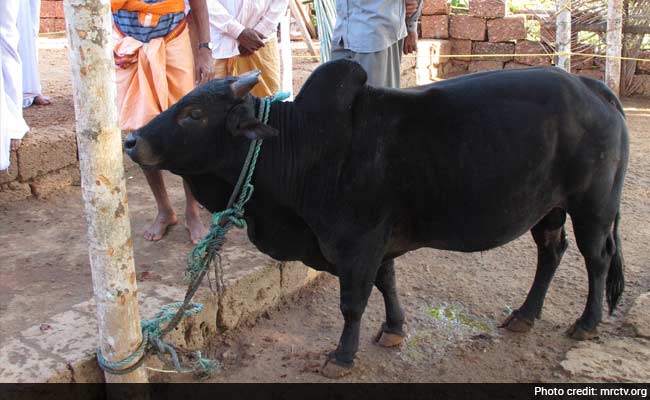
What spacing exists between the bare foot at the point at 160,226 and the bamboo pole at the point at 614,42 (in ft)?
23.1

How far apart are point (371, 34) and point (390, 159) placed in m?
A: 1.50

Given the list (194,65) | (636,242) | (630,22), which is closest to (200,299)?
(194,65)

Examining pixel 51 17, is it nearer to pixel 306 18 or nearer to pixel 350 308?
pixel 306 18

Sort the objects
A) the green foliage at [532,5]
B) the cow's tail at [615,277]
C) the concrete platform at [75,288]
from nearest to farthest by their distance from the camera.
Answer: the concrete platform at [75,288]
the cow's tail at [615,277]
the green foliage at [532,5]

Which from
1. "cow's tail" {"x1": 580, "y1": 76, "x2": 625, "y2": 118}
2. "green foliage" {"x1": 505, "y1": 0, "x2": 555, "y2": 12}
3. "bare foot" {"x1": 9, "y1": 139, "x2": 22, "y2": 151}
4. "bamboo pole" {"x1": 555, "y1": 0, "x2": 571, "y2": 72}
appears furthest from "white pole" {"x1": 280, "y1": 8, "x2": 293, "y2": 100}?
"green foliage" {"x1": 505, "y1": 0, "x2": 555, "y2": 12}

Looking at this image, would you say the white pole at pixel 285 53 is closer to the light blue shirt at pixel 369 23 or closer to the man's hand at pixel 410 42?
the man's hand at pixel 410 42

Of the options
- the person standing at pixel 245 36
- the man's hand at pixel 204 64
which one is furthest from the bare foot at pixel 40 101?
the man's hand at pixel 204 64

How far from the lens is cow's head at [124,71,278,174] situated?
3.00m

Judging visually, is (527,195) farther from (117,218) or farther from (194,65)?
(194,65)

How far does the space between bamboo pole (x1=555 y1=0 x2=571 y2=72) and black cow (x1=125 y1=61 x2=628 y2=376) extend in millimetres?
6222

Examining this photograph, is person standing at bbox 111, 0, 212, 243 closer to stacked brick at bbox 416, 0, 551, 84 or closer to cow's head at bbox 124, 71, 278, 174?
cow's head at bbox 124, 71, 278, 174

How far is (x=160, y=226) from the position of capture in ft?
14.7

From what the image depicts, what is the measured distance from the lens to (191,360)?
3516mm

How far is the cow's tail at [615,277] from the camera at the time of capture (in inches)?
150
